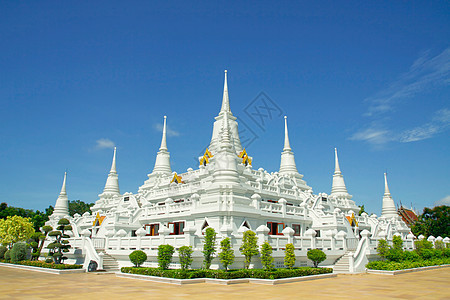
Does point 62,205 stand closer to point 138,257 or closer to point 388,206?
point 138,257

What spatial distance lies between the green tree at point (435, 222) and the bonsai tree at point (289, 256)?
45.8m

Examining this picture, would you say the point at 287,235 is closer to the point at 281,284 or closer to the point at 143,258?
the point at 281,284

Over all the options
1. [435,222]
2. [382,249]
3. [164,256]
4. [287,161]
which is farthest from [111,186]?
[435,222]

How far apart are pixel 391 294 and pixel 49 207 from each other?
272 ft

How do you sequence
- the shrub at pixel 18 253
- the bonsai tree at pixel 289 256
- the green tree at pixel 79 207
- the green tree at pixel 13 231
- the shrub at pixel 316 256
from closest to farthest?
the bonsai tree at pixel 289 256
the shrub at pixel 316 256
the shrub at pixel 18 253
the green tree at pixel 13 231
the green tree at pixel 79 207

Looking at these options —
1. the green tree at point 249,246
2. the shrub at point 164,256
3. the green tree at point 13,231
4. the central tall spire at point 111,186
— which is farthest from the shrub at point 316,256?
the central tall spire at point 111,186

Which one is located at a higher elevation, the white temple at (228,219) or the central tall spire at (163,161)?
the central tall spire at (163,161)

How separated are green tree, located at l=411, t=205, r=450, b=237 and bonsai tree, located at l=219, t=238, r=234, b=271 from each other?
5048cm

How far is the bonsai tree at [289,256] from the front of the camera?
26.3 m

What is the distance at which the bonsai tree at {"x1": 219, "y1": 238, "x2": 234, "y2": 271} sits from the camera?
24000mm

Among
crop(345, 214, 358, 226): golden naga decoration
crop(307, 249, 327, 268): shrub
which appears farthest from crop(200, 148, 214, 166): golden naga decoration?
crop(307, 249, 327, 268): shrub

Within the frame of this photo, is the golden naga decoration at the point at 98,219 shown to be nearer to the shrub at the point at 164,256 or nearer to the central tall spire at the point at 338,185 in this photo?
the shrub at the point at 164,256

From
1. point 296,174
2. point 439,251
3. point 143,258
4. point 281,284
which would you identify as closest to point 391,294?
point 281,284

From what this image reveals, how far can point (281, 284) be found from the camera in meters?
22.0
